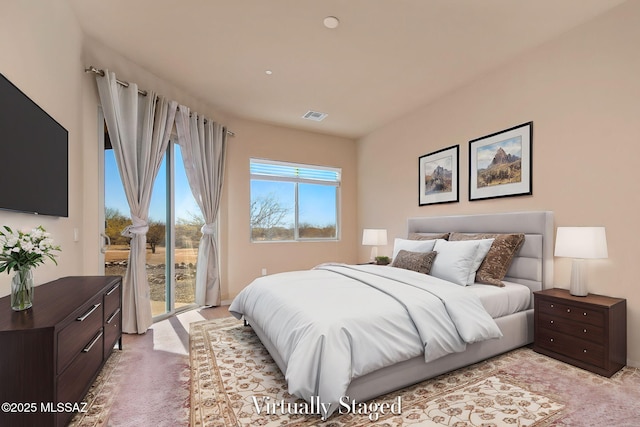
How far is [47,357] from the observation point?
1.40m

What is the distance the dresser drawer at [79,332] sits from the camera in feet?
4.98

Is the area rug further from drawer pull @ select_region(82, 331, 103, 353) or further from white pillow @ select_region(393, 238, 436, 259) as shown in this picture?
white pillow @ select_region(393, 238, 436, 259)

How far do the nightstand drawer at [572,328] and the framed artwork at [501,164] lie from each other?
1.24 metres

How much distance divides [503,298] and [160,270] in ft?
12.3

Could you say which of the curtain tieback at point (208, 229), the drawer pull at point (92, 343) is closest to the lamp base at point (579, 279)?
the drawer pull at point (92, 343)

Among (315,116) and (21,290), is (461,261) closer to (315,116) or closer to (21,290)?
(315,116)

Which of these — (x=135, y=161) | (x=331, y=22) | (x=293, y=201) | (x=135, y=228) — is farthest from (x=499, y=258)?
(x=135, y=161)

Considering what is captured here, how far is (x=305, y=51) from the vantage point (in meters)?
2.99

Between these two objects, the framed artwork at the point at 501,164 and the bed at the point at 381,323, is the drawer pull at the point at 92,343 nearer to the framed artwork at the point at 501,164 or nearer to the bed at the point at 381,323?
the bed at the point at 381,323

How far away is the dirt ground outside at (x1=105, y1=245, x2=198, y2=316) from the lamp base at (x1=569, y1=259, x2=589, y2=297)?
425 centimetres

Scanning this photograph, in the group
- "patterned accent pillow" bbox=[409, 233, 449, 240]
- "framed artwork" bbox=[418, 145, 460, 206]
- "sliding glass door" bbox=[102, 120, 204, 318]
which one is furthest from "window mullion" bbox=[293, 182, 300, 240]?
"framed artwork" bbox=[418, 145, 460, 206]

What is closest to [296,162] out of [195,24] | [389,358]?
[195,24]

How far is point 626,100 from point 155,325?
4.98 metres

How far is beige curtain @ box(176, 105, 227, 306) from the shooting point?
4023 mm
